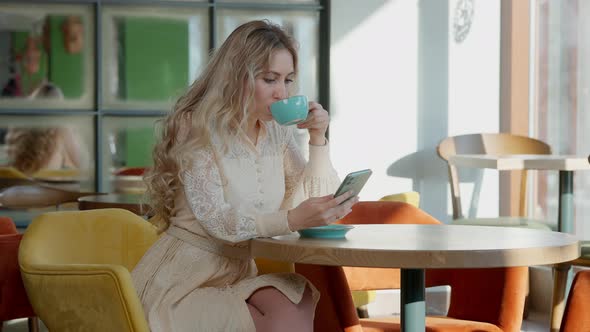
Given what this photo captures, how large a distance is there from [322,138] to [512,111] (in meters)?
3.54

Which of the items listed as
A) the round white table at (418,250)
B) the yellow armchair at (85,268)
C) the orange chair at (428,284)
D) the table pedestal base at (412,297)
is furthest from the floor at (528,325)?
the table pedestal base at (412,297)

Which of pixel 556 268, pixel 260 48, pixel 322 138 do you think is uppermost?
pixel 260 48

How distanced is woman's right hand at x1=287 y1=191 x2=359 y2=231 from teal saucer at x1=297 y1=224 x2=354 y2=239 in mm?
38

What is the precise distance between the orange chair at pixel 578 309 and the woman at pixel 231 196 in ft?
2.17

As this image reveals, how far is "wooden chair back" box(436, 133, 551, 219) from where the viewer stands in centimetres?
526

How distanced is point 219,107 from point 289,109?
19 cm

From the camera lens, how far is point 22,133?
5578 millimetres

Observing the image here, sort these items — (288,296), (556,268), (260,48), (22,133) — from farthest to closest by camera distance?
(22,133), (556,268), (260,48), (288,296)

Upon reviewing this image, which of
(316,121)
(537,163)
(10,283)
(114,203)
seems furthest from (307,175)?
(537,163)

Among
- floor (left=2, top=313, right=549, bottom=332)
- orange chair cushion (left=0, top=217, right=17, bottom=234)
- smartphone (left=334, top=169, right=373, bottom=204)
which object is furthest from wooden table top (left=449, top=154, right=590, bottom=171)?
smartphone (left=334, top=169, right=373, bottom=204)

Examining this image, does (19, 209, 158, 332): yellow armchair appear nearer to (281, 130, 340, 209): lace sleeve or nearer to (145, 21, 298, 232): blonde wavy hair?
(145, 21, 298, 232): blonde wavy hair

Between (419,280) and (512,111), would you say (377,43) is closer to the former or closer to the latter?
(512,111)

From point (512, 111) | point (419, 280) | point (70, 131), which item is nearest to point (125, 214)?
point (419, 280)

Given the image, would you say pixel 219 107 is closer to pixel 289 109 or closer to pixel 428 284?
pixel 289 109
